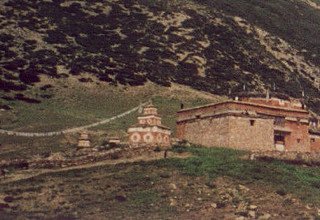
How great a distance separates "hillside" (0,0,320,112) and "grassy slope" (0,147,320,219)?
25.3 m

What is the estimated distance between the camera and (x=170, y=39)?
309 ft

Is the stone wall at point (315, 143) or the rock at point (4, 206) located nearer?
the rock at point (4, 206)

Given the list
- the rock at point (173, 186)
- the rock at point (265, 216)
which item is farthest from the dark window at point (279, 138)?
the rock at point (265, 216)

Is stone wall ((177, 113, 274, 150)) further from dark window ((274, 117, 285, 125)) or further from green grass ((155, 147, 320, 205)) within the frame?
green grass ((155, 147, 320, 205))

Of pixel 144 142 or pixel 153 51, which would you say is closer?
pixel 144 142

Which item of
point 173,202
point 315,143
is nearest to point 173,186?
point 173,202

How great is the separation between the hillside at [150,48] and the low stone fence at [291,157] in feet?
89.7

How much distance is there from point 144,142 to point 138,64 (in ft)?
122

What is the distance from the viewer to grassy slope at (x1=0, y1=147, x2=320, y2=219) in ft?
120

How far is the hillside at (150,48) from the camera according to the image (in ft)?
255

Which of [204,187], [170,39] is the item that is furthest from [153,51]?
[204,187]

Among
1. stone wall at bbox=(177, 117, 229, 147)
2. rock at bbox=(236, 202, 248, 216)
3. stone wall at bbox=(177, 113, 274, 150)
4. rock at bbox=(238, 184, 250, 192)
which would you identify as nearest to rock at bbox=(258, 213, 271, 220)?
rock at bbox=(236, 202, 248, 216)

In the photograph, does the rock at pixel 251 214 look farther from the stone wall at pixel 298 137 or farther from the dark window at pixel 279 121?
the stone wall at pixel 298 137

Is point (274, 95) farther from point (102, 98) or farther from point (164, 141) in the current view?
point (102, 98)
